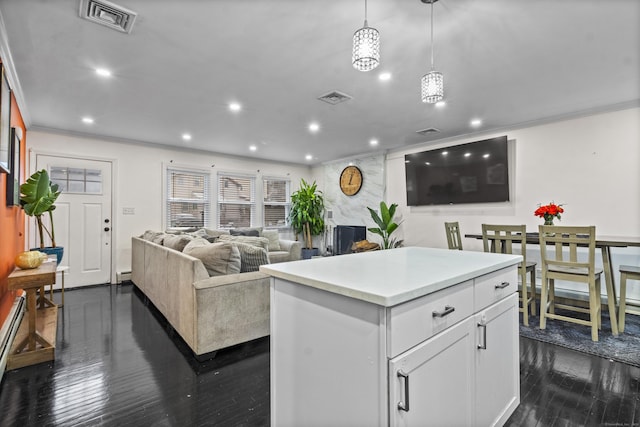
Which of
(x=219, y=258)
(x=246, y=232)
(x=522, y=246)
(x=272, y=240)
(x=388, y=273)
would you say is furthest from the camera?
(x=246, y=232)

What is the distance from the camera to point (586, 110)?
379cm

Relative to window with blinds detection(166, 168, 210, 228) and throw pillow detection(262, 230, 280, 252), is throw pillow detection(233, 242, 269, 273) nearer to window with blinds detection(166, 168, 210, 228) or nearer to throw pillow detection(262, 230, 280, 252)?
throw pillow detection(262, 230, 280, 252)

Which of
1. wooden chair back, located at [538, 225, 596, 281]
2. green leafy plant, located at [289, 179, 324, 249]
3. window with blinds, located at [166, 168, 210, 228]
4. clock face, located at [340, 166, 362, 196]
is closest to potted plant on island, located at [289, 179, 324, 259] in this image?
green leafy plant, located at [289, 179, 324, 249]

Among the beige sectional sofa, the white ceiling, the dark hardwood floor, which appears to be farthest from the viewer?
the beige sectional sofa

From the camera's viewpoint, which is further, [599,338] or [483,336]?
[599,338]

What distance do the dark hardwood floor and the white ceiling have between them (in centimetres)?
242

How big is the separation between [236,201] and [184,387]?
487 cm

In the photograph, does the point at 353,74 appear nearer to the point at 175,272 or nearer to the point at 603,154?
the point at 175,272

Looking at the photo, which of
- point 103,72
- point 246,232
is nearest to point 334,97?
point 103,72

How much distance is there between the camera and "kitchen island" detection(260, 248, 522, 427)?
0.96 m

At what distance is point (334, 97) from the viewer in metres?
3.39

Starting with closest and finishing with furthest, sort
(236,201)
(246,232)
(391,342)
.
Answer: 1. (391,342)
2. (246,232)
3. (236,201)

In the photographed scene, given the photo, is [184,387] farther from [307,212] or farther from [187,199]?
[307,212]

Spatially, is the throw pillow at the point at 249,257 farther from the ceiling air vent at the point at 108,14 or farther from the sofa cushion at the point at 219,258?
the ceiling air vent at the point at 108,14
